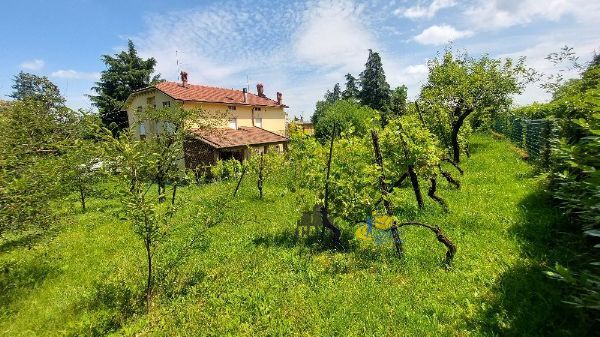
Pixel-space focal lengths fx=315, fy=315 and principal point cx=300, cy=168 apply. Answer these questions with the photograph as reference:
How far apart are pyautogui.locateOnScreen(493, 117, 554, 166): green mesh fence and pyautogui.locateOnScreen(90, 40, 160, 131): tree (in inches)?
1719

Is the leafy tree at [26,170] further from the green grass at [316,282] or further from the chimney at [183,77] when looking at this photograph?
the chimney at [183,77]

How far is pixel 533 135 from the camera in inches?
610

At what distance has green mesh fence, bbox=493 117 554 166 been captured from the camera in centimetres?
1152

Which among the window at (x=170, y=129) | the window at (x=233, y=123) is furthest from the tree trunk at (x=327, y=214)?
the window at (x=233, y=123)

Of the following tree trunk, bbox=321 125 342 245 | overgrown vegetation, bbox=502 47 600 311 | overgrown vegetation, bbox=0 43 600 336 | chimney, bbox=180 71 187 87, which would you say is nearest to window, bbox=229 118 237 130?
chimney, bbox=180 71 187 87

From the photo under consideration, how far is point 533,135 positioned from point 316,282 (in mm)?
15059

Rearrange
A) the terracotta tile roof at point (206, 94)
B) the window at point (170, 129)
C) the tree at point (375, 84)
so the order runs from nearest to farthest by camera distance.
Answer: the window at point (170, 129), the terracotta tile roof at point (206, 94), the tree at point (375, 84)

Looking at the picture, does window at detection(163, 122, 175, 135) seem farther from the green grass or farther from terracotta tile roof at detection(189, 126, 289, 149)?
terracotta tile roof at detection(189, 126, 289, 149)

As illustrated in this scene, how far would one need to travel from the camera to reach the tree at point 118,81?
140ft

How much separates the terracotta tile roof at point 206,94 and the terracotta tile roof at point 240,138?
10.7 ft

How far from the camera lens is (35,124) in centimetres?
902

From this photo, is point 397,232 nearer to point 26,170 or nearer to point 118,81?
point 26,170

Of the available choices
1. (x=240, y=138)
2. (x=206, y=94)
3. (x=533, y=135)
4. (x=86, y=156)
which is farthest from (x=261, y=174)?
(x=206, y=94)

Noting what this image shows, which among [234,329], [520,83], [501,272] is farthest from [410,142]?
[520,83]
